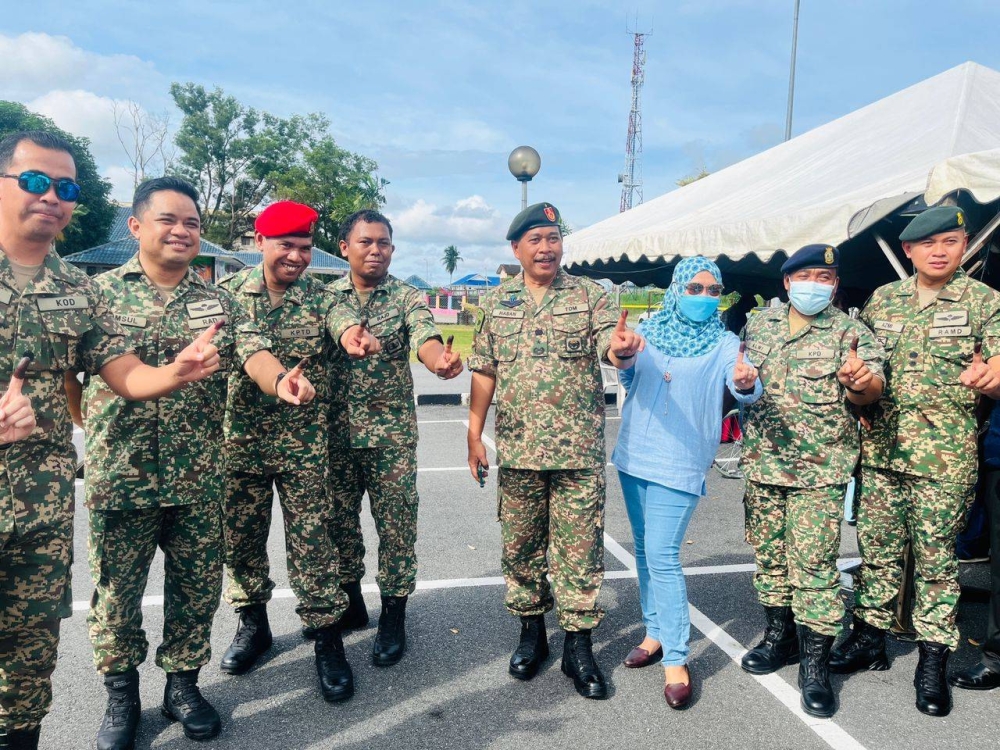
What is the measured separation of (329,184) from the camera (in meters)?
45.3

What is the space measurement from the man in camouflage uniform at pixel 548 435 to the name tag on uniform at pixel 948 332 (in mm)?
1287

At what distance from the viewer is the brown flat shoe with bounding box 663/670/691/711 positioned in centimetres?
270

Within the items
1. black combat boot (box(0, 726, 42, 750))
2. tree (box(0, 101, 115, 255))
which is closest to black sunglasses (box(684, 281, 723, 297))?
black combat boot (box(0, 726, 42, 750))

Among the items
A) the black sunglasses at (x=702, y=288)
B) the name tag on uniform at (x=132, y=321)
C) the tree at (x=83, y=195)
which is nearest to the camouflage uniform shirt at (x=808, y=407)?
the black sunglasses at (x=702, y=288)

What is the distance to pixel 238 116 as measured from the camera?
43375 millimetres

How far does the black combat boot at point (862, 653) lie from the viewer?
301cm

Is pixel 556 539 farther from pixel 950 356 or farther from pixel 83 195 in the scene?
pixel 83 195

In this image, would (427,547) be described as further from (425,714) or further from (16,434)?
(16,434)

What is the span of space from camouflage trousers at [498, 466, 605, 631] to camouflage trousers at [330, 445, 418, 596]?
453mm

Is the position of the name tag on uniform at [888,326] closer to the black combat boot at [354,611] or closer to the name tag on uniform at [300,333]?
the name tag on uniform at [300,333]

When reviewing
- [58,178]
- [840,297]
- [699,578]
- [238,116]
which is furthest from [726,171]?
[238,116]

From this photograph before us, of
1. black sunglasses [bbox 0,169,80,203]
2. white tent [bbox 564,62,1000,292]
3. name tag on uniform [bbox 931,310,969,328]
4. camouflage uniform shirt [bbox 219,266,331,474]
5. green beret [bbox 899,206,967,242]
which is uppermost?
white tent [bbox 564,62,1000,292]

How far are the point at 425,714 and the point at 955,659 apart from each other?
2.42m

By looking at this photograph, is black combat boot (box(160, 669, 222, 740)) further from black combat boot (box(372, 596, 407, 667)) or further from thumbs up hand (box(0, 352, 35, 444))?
thumbs up hand (box(0, 352, 35, 444))
